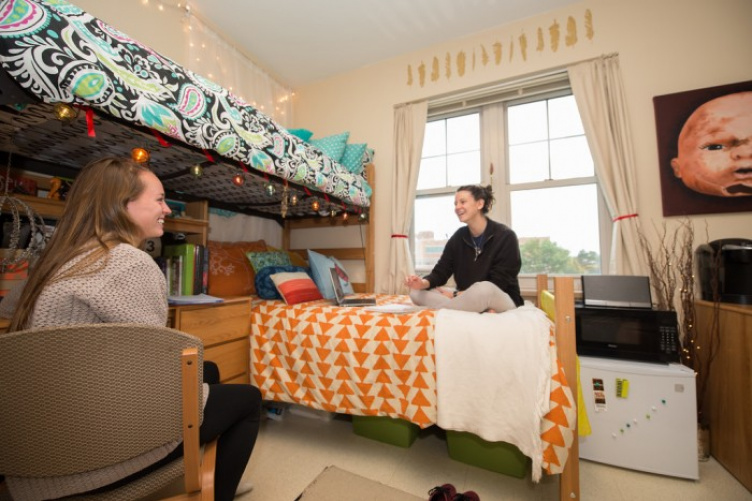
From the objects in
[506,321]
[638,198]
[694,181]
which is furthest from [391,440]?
[694,181]

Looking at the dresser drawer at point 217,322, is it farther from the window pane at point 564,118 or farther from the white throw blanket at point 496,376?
the window pane at point 564,118

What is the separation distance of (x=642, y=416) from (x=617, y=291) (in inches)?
26.8

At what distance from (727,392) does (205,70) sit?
4.01m

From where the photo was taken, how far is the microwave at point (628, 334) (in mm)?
1579

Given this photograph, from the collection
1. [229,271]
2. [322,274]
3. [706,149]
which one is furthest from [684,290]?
[229,271]

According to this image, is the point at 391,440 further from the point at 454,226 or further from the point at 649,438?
the point at 454,226

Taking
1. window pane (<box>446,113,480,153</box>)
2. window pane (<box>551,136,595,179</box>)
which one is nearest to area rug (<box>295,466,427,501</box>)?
window pane (<box>551,136,595,179</box>)

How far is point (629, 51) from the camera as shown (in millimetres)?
2217

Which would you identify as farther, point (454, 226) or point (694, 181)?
point (454, 226)

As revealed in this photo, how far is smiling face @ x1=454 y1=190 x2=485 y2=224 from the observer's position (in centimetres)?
207

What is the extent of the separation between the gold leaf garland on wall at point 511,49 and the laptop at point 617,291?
1.84 m

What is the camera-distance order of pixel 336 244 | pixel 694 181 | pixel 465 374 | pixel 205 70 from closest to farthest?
1. pixel 465 374
2. pixel 694 181
3. pixel 205 70
4. pixel 336 244

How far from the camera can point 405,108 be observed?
2.91 meters

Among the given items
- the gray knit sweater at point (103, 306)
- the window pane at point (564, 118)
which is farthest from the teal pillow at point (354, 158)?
the gray knit sweater at point (103, 306)
